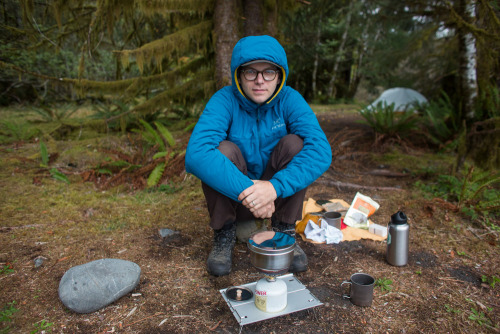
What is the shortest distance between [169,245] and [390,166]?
3.47m

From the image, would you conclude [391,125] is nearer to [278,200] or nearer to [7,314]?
[278,200]

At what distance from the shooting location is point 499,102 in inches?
174

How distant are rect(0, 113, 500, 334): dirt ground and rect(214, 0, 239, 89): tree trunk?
5.29 feet

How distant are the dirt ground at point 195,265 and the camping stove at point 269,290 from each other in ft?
0.30

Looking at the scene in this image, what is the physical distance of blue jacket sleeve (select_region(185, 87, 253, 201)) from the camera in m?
2.00

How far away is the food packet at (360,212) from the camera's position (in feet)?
9.78

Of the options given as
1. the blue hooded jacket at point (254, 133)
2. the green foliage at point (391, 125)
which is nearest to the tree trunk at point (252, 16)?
the blue hooded jacket at point (254, 133)

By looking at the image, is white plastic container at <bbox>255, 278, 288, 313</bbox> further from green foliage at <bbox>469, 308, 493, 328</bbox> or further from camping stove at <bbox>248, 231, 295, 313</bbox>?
green foliage at <bbox>469, 308, 493, 328</bbox>

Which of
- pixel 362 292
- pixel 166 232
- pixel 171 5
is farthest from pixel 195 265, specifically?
pixel 171 5

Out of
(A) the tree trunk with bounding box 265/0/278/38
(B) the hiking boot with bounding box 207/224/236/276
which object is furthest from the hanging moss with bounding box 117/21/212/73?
(B) the hiking boot with bounding box 207/224/236/276

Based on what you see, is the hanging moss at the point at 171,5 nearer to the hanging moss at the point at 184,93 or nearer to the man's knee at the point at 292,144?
the hanging moss at the point at 184,93

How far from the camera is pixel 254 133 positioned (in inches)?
93.6

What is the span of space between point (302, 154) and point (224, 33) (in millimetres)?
2759

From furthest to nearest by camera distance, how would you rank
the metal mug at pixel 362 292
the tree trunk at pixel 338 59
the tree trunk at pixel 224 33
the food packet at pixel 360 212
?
1. the tree trunk at pixel 338 59
2. the tree trunk at pixel 224 33
3. the food packet at pixel 360 212
4. the metal mug at pixel 362 292
